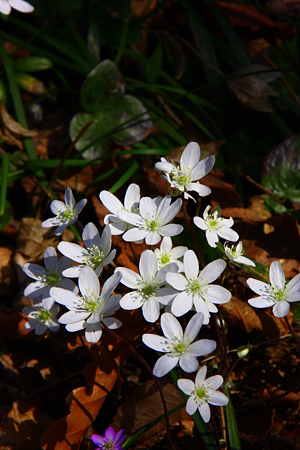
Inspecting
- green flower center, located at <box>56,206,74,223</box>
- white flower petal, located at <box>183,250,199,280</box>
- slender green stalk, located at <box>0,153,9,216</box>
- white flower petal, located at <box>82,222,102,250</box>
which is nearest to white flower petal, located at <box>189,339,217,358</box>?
white flower petal, located at <box>183,250,199,280</box>

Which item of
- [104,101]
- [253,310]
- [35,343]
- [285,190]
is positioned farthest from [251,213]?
[35,343]

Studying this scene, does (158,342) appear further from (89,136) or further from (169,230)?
(89,136)

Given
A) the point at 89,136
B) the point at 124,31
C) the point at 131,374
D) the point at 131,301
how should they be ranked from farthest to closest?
the point at 124,31
the point at 89,136
the point at 131,374
the point at 131,301

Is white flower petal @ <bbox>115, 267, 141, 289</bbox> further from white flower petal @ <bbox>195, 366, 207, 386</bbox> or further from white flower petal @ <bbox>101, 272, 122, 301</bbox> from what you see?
white flower petal @ <bbox>195, 366, 207, 386</bbox>

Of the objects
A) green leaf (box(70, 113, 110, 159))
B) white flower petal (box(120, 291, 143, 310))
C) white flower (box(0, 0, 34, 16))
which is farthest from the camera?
green leaf (box(70, 113, 110, 159))


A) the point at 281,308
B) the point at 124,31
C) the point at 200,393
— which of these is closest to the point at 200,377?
the point at 200,393

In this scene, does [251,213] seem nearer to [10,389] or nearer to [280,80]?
[280,80]

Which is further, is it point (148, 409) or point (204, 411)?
point (148, 409)
